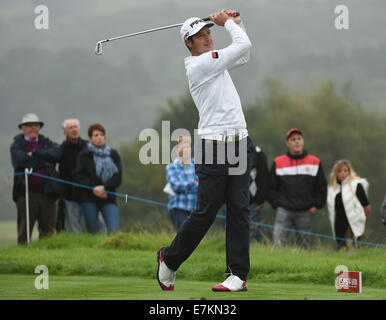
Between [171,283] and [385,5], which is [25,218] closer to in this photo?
[171,283]

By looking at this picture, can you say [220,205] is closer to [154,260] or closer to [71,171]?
[154,260]

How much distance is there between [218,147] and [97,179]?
19.0 ft

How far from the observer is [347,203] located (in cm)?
1136

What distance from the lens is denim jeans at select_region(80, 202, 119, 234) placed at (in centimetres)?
1153

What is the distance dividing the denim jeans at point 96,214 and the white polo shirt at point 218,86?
5.68m

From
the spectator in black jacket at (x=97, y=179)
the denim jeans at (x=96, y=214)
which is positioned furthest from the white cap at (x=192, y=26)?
the denim jeans at (x=96, y=214)

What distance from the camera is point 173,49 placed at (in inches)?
4200

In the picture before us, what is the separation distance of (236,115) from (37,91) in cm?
8069

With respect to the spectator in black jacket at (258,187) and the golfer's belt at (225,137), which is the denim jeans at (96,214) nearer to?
the spectator in black jacket at (258,187)

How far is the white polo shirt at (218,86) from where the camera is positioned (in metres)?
6.01

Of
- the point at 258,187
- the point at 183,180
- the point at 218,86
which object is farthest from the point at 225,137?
the point at 258,187

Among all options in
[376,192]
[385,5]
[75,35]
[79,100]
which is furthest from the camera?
[75,35]

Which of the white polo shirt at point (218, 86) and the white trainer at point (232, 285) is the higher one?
the white polo shirt at point (218, 86)

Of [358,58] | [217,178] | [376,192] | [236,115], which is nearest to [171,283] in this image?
[217,178]
